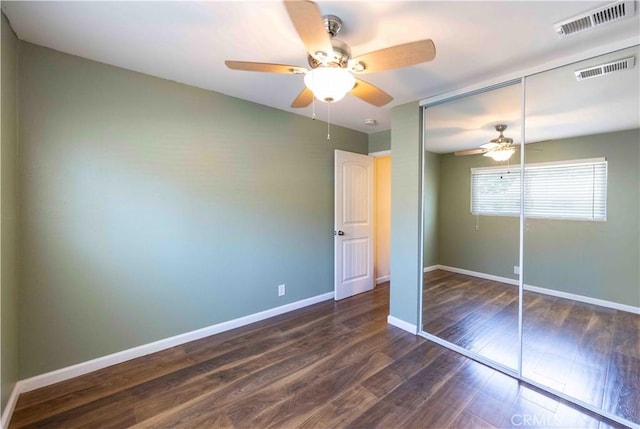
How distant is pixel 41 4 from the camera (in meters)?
1.49

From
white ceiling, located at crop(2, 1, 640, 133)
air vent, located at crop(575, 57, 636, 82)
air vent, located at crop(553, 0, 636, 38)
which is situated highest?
white ceiling, located at crop(2, 1, 640, 133)

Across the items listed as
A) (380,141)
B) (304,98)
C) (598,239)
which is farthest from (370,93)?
(598,239)

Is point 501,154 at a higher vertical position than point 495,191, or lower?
higher

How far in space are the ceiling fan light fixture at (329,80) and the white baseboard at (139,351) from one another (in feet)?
8.36

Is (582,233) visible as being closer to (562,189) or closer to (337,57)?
(562,189)

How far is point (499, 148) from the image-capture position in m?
2.47

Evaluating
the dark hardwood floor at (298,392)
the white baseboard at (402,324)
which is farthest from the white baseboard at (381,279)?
the dark hardwood floor at (298,392)

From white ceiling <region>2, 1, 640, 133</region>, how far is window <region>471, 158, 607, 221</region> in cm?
87

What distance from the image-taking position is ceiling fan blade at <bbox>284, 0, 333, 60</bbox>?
1.08 metres

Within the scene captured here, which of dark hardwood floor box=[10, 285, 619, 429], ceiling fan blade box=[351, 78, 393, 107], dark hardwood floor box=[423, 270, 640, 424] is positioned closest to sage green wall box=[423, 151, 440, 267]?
dark hardwood floor box=[423, 270, 640, 424]

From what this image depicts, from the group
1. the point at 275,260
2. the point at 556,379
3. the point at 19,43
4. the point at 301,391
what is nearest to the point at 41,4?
the point at 19,43

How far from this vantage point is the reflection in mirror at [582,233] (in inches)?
80.4

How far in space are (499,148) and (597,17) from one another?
1.09 metres

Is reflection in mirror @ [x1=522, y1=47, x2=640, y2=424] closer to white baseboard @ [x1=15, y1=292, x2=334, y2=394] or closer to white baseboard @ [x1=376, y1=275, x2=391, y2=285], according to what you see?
white baseboard @ [x1=376, y1=275, x2=391, y2=285]
